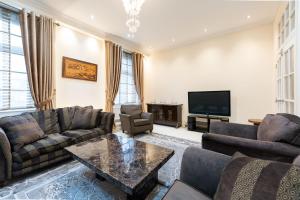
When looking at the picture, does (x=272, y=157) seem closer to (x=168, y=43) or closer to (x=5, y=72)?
(x=5, y=72)

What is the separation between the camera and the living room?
1.32 meters

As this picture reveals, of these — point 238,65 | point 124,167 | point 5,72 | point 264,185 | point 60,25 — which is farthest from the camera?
point 238,65

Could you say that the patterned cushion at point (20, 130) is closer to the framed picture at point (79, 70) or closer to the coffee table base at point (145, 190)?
the framed picture at point (79, 70)

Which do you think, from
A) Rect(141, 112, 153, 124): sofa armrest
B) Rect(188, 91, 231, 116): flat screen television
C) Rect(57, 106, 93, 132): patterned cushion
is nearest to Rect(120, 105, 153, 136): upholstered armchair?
Rect(141, 112, 153, 124): sofa armrest

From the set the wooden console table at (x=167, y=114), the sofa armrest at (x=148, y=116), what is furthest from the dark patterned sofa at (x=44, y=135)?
the wooden console table at (x=167, y=114)

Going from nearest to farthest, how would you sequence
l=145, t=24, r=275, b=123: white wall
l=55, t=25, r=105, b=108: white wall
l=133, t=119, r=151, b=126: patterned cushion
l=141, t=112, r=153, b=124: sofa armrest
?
l=55, t=25, r=105, b=108: white wall → l=145, t=24, r=275, b=123: white wall → l=133, t=119, r=151, b=126: patterned cushion → l=141, t=112, r=153, b=124: sofa armrest

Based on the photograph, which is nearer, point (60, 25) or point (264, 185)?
point (264, 185)

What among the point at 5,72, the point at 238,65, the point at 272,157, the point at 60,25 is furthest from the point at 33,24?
the point at 238,65

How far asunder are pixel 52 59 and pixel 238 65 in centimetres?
481

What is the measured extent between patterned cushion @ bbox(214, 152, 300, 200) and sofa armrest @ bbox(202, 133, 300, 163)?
A: 755 mm

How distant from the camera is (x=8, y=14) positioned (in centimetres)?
279

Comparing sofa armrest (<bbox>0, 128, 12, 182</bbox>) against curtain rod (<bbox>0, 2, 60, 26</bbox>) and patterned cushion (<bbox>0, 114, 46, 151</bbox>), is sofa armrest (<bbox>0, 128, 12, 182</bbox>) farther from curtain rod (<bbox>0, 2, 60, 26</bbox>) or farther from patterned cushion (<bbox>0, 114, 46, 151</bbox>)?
curtain rod (<bbox>0, 2, 60, 26</bbox>)

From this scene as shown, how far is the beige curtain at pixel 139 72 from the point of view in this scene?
5523 mm

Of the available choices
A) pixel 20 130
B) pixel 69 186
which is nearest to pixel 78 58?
pixel 20 130
